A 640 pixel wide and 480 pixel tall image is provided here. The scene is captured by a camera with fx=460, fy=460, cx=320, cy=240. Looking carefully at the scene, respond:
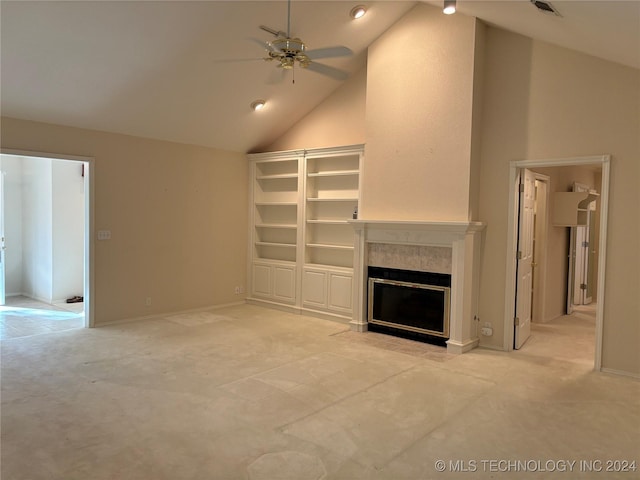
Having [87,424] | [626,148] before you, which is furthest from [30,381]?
[626,148]

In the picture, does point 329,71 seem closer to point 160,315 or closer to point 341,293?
point 341,293

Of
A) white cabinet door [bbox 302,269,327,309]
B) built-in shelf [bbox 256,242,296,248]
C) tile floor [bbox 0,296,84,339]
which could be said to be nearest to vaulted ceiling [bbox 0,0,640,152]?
built-in shelf [bbox 256,242,296,248]

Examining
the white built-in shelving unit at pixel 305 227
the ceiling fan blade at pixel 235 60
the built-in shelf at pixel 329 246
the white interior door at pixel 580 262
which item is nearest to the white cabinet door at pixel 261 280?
the white built-in shelving unit at pixel 305 227

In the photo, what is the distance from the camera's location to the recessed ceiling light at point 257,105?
6309 mm

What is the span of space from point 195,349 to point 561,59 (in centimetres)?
→ 486

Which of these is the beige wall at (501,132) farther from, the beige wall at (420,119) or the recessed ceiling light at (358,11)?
the recessed ceiling light at (358,11)

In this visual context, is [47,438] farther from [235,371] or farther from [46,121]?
[46,121]

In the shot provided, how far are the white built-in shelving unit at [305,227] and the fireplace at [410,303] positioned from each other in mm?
562

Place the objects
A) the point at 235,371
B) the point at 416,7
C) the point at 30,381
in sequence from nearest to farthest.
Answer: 1. the point at 30,381
2. the point at 235,371
3. the point at 416,7

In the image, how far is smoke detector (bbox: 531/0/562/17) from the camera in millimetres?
3358

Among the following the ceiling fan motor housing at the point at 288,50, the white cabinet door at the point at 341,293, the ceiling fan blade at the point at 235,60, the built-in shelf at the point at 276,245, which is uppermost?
the ceiling fan blade at the point at 235,60

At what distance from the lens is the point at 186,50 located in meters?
4.86

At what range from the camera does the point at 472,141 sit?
16.5 feet

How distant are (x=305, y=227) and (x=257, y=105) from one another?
1.86m
